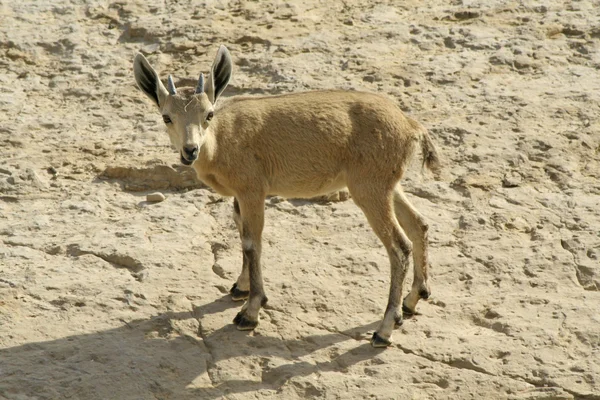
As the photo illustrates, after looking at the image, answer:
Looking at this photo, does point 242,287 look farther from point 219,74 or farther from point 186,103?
point 219,74

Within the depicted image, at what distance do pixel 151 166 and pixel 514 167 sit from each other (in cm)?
400

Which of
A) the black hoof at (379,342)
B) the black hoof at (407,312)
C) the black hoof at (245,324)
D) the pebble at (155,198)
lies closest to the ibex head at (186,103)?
the black hoof at (245,324)

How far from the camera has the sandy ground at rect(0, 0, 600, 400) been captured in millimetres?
8750

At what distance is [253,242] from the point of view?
9375 millimetres

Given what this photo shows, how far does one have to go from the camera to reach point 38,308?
30.2 feet

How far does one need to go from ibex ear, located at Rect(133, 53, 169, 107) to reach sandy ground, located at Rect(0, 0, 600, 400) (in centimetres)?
161

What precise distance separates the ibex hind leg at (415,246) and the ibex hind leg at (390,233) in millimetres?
325

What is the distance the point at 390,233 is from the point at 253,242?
1.24 m

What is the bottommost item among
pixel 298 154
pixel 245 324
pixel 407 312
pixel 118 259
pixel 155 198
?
pixel 407 312

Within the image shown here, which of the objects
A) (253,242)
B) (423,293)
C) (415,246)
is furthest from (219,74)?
(423,293)

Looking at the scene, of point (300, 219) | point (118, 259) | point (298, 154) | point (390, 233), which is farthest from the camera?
point (300, 219)

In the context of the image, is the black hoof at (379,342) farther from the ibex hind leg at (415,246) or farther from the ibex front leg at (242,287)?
the ibex front leg at (242,287)

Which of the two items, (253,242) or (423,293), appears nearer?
(253,242)

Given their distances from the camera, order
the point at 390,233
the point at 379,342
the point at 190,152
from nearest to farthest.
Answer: the point at 190,152, the point at 379,342, the point at 390,233
